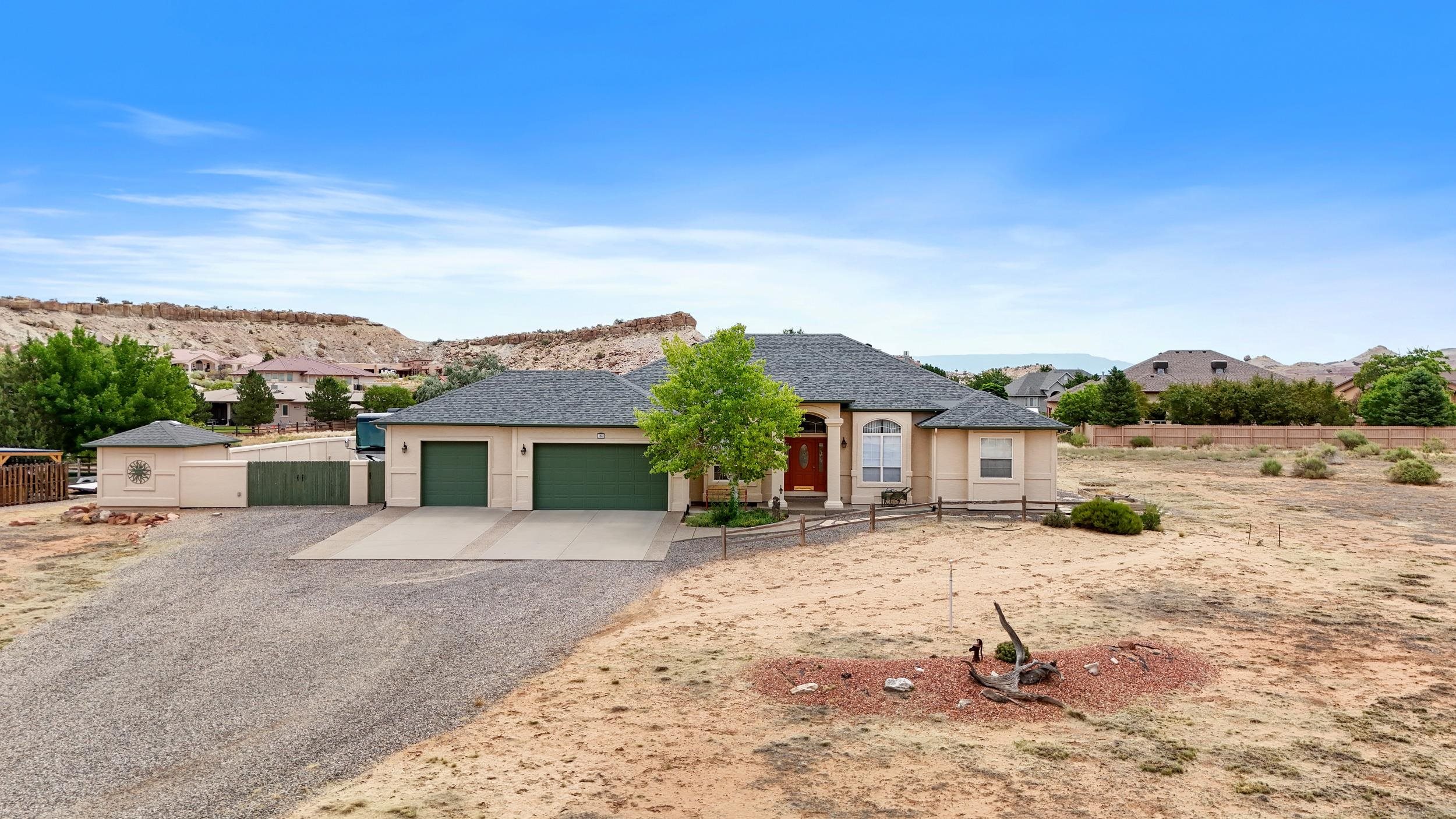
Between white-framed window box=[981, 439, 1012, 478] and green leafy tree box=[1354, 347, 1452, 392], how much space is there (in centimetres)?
8052

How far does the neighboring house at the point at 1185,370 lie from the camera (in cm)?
8519

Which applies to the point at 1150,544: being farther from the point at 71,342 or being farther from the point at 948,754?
the point at 71,342

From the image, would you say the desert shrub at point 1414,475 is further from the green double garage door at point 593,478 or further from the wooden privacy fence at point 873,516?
the green double garage door at point 593,478

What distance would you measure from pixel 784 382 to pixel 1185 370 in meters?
77.2

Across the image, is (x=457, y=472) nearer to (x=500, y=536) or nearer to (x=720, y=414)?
(x=500, y=536)

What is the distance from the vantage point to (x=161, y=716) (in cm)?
975

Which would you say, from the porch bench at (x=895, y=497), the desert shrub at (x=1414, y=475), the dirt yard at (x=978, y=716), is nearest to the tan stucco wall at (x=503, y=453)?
the porch bench at (x=895, y=497)

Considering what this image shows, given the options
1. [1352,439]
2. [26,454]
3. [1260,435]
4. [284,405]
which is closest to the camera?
[26,454]

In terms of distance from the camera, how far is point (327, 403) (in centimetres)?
6581

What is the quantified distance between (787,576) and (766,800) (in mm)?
9725

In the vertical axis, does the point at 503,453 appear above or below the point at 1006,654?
above

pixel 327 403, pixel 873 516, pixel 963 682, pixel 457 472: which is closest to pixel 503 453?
pixel 457 472

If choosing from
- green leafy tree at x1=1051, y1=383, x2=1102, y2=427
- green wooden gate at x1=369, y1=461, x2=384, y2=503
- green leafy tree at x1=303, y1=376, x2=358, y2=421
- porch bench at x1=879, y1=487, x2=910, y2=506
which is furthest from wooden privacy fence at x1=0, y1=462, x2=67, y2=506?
green leafy tree at x1=1051, y1=383, x2=1102, y2=427

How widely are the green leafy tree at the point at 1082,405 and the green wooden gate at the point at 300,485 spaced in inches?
2040
